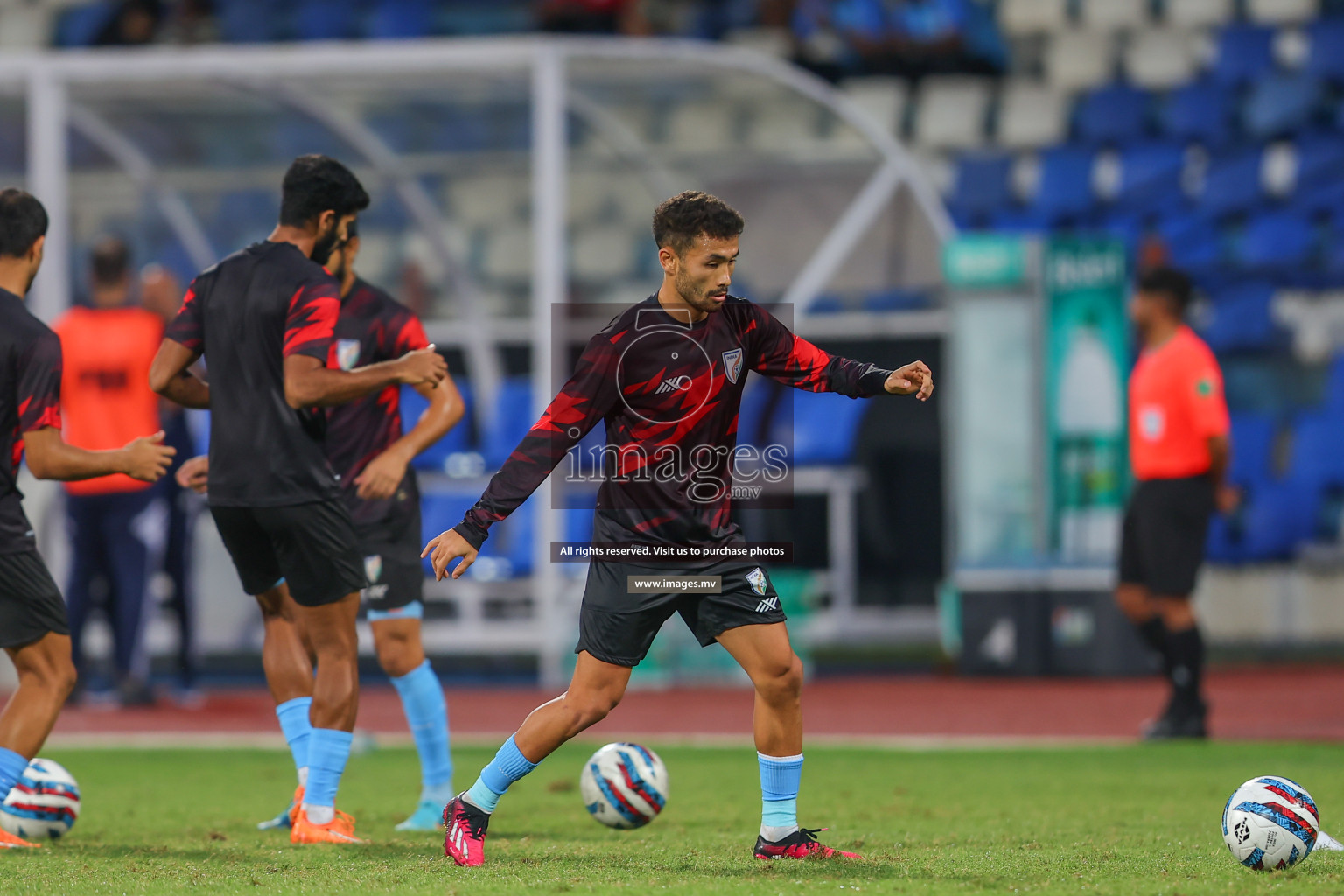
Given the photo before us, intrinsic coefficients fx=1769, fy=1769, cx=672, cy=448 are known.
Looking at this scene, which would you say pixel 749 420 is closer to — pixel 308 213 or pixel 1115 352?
pixel 1115 352

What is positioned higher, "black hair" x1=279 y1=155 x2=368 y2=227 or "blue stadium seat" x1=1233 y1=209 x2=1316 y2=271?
"blue stadium seat" x1=1233 y1=209 x2=1316 y2=271

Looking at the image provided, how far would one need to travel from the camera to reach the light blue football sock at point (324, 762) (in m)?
5.24

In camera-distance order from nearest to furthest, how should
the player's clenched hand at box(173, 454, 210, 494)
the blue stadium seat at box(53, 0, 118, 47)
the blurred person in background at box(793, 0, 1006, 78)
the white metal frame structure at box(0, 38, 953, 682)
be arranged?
the player's clenched hand at box(173, 454, 210, 494), the white metal frame structure at box(0, 38, 953, 682), the blurred person in background at box(793, 0, 1006, 78), the blue stadium seat at box(53, 0, 118, 47)

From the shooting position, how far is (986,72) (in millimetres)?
17234

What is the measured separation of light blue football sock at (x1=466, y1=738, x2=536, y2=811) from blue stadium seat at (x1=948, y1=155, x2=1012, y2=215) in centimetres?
1196

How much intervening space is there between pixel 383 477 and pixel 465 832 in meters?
1.28

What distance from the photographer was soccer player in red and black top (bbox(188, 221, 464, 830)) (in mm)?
5828

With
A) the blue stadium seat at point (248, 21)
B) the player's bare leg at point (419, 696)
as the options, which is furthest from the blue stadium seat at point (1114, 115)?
the player's bare leg at point (419, 696)

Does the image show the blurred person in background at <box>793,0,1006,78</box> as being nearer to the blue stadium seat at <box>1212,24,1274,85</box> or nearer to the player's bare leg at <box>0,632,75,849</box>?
the blue stadium seat at <box>1212,24,1274,85</box>

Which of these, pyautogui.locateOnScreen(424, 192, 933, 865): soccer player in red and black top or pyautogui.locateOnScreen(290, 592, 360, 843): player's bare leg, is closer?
pyautogui.locateOnScreen(424, 192, 933, 865): soccer player in red and black top

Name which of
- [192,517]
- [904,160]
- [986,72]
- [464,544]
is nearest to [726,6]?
[986,72]

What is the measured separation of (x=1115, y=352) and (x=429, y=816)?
23.1 ft

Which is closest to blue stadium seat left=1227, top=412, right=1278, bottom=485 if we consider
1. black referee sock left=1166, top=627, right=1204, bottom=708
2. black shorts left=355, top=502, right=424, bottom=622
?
black referee sock left=1166, top=627, right=1204, bottom=708

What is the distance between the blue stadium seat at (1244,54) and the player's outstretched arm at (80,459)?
1282cm
